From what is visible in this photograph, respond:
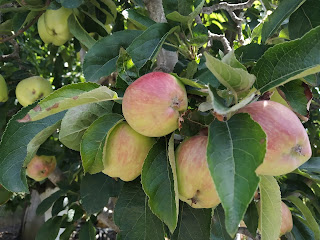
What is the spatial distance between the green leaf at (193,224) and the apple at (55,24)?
73 cm

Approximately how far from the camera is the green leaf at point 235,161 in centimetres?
42

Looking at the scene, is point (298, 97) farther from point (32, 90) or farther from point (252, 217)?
point (32, 90)

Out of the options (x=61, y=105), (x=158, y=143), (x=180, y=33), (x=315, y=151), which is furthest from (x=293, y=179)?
(x=61, y=105)

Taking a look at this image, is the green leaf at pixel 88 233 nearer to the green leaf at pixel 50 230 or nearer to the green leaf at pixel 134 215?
the green leaf at pixel 50 230

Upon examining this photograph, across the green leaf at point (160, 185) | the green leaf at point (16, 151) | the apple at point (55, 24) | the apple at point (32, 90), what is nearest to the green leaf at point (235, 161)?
the green leaf at point (160, 185)

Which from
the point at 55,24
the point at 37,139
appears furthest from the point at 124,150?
the point at 55,24

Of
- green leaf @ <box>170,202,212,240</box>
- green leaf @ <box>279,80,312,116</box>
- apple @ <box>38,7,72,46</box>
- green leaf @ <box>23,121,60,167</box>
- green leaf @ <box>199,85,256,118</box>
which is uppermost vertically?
green leaf @ <box>199,85,256,118</box>

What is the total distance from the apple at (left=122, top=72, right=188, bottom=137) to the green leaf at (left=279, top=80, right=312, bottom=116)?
184 millimetres

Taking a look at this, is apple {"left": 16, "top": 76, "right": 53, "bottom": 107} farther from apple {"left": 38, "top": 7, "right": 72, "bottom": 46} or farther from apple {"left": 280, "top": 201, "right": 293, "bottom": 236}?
apple {"left": 280, "top": 201, "right": 293, "bottom": 236}

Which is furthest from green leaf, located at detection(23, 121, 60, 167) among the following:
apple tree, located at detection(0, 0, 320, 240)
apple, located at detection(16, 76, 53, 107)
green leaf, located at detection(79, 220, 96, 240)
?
green leaf, located at detection(79, 220, 96, 240)

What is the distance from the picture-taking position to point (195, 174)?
58 cm

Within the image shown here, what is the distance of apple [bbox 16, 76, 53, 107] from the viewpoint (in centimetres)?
138

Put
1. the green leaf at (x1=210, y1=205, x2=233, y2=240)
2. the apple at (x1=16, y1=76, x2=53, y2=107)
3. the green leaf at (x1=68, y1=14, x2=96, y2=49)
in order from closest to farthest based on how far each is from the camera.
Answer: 1. the green leaf at (x1=210, y1=205, x2=233, y2=240)
2. the green leaf at (x1=68, y1=14, x2=96, y2=49)
3. the apple at (x1=16, y1=76, x2=53, y2=107)

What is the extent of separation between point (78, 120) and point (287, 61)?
14.4 inches
